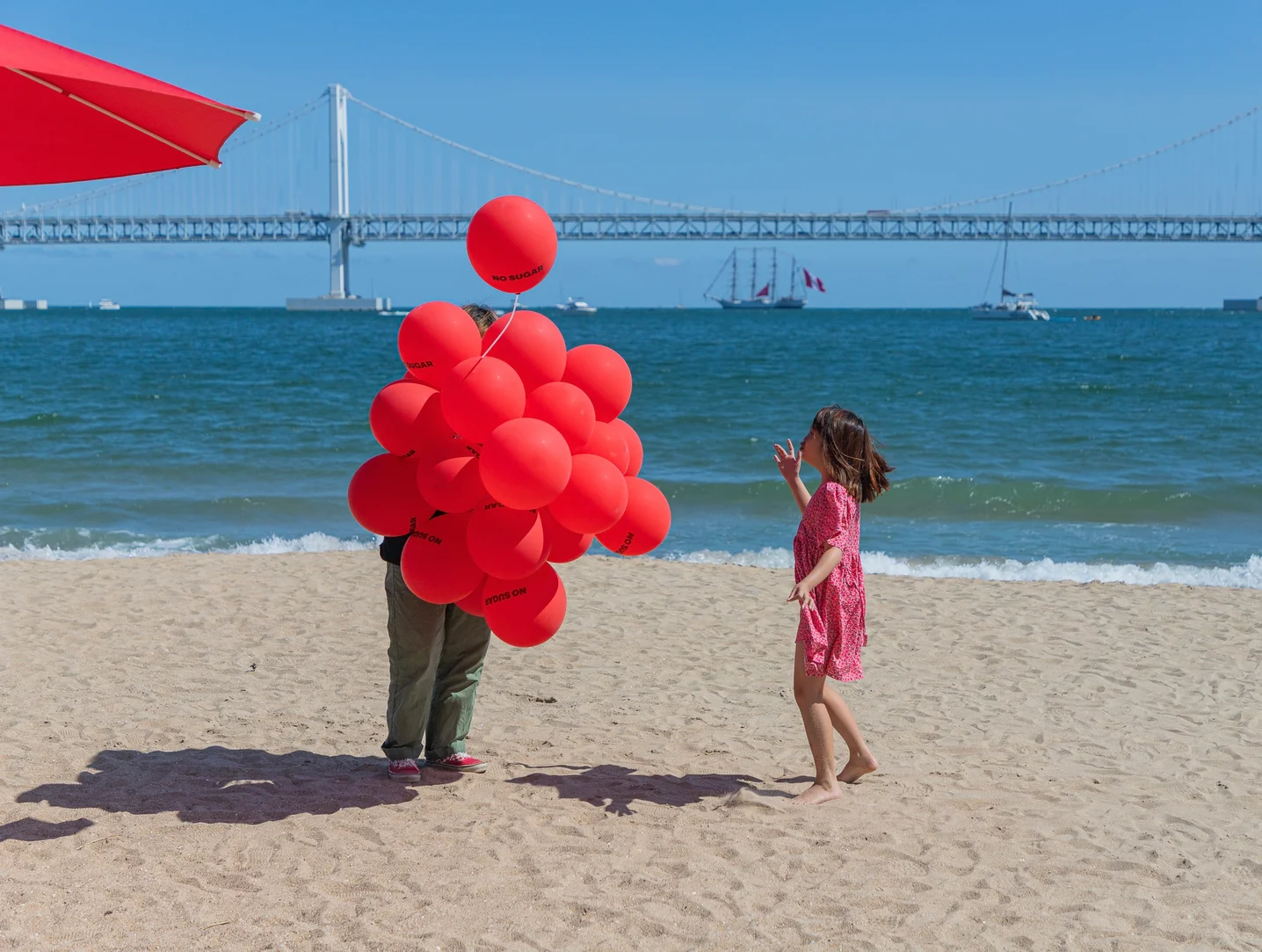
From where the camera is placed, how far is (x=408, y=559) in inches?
115

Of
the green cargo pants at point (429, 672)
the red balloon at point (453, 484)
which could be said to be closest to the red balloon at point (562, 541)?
the red balloon at point (453, 484)

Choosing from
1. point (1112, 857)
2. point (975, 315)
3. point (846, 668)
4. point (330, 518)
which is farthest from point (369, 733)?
point (975, 315)

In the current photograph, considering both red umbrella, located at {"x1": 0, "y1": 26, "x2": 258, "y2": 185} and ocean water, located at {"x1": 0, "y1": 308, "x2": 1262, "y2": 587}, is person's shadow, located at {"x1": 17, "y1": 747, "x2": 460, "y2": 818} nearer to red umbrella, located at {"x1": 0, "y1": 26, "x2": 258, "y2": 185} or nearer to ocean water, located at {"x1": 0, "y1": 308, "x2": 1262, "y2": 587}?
red umbrella, located at {"x1": 0, "y1": 26, "x2": 258, "y2": 185}

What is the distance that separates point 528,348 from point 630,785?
1.46 metres

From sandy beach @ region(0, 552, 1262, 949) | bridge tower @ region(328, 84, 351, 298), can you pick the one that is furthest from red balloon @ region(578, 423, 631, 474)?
bridge tower @ region(328, 84, 351, 298)

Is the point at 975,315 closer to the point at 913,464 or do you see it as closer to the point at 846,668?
the point at 913,464

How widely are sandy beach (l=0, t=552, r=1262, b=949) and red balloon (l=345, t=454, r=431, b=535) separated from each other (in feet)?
2.84

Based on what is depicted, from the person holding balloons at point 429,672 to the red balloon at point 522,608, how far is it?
0.39 metres

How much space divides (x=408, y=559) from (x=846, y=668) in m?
1.28

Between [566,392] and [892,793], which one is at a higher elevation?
[566,392]

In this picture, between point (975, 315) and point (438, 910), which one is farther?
point (975, 315)

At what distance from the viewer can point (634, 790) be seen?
354cm

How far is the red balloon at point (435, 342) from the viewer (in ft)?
9.67

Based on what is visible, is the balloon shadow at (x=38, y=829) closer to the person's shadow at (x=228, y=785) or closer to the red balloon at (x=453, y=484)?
the person's shadow at (x=228, y=785)
